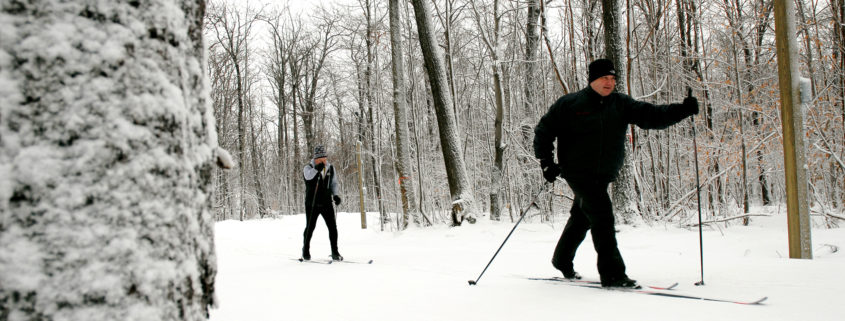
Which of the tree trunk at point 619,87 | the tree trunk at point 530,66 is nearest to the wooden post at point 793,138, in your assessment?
the tree trunk at point 619,87

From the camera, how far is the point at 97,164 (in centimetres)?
90

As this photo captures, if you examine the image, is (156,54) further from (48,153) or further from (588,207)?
(588,207)

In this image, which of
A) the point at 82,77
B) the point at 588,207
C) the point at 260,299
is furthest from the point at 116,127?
the point at 260,299

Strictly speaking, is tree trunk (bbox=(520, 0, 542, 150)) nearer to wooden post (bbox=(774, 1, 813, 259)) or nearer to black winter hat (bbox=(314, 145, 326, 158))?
black winter hat (bbox=(314, 145, 326, 158))

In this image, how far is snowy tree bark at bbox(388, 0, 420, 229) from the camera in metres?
12.4

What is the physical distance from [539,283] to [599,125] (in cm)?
154

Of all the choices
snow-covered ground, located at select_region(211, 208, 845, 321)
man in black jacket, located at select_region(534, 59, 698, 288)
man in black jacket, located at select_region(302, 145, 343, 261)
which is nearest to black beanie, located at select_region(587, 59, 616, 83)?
man in black jacket, located at select_region(534, 59, 698, 288)

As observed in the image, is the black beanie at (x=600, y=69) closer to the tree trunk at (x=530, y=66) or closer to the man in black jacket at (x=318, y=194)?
the man in black jacket at (x=318, y=194)

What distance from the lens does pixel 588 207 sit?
3959 millimetres

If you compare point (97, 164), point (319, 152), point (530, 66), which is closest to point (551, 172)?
point (97, 164)

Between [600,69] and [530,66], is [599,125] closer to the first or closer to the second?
[600,69]

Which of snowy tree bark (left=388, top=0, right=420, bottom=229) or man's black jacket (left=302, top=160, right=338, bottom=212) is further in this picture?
snowy tree bark (left=388, top=0, right=420, bottom=229)

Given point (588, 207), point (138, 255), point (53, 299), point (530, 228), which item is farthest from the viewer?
point (530, 228)

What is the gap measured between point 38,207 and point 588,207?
3759 mm
